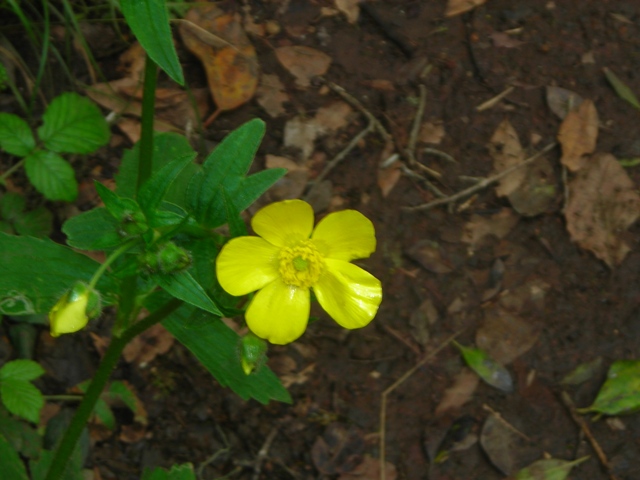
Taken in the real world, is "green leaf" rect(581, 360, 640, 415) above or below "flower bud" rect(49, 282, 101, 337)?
below

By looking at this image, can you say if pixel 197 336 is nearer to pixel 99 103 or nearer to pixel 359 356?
pixel 359 356

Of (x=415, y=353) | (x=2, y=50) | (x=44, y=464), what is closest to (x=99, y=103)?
(x=2, y=50)

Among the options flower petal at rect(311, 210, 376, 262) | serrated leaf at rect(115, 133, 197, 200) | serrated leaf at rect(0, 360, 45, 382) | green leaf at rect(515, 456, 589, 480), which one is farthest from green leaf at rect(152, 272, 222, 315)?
green leaf at rect(515, 456, 589, 480)

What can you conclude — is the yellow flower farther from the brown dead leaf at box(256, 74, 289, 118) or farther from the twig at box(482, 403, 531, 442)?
the twig at box(482, 403, 531, 442)

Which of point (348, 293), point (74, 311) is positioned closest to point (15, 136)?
point (74, 311)

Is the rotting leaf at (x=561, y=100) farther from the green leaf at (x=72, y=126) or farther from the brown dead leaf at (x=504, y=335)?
the green leaf at (x=72, y=126)

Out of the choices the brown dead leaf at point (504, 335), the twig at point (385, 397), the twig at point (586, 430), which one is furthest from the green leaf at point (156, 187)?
the twig at point (586, 430)

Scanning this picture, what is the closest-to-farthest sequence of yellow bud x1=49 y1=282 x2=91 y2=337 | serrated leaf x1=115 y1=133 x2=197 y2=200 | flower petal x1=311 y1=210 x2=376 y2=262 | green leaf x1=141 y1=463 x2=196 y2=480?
yellow bud x1=49 y1=282 x2=91 y2=337 → flower petal x1=311 y1=210 x2=376 y2=262 → green leaf x1=141 y1=463 x2=196 y2=480 → serrated leaf x1=115 y1=133 x2=197 y2=200
